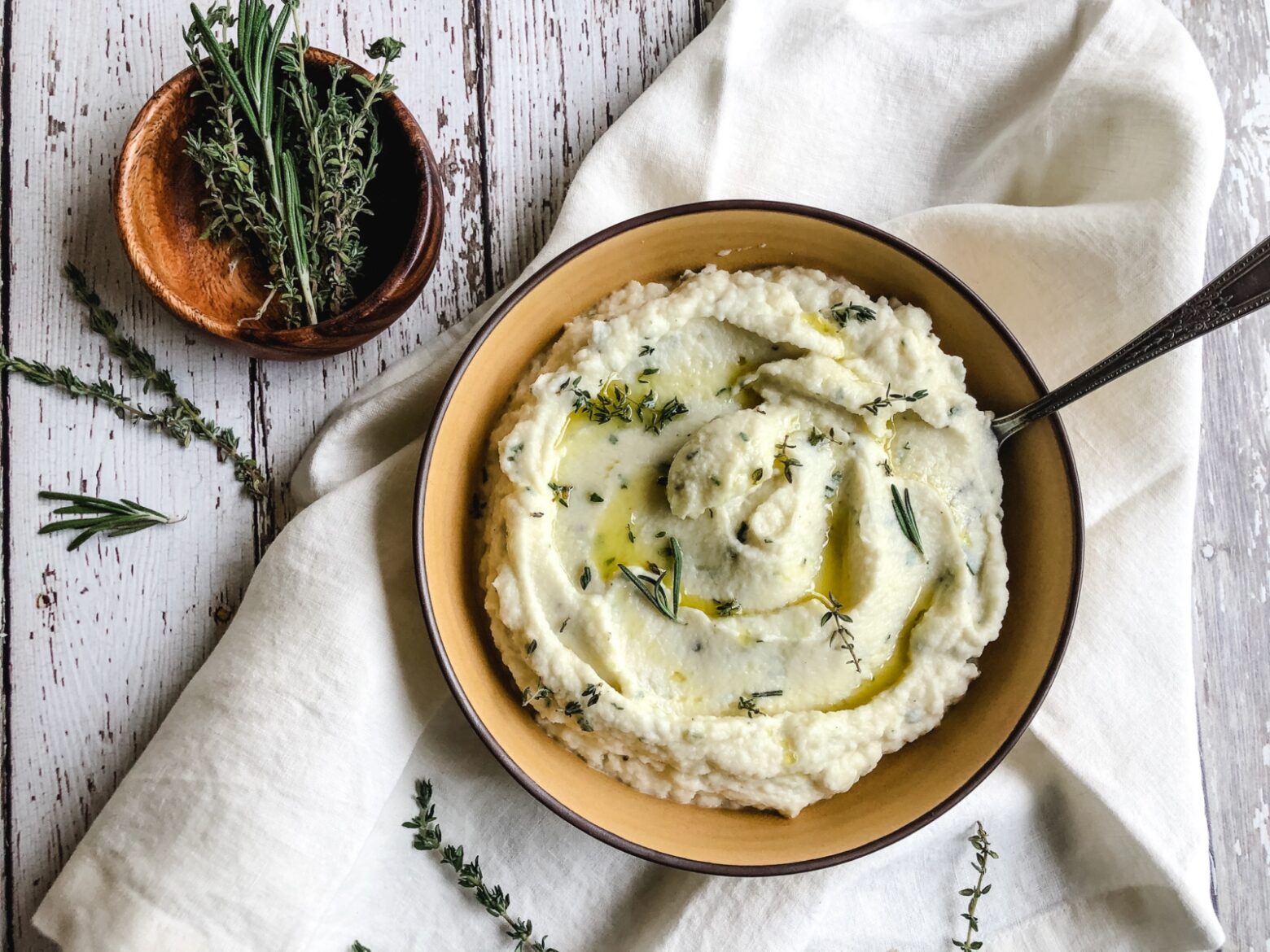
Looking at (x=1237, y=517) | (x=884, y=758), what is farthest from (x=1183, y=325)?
(x=884, y=758)

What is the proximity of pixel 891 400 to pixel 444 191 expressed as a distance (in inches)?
66.7

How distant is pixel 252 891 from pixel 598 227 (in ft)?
7.48

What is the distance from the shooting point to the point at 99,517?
3.42 metres

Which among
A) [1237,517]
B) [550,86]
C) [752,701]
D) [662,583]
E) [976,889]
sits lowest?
[976,889]

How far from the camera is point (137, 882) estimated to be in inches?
121

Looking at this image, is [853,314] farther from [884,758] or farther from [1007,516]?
[884,758]

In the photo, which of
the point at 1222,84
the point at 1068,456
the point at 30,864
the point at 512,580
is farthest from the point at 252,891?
the point at 1222,84

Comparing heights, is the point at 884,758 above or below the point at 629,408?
below

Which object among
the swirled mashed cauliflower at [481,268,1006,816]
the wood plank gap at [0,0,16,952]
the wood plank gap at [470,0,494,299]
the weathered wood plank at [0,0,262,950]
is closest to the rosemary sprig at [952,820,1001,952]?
the swirled mashed cauliflower at [481,268,1006,816]

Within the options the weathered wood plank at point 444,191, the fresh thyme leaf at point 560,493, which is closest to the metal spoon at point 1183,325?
the fresh thyme leaf at point 560,493

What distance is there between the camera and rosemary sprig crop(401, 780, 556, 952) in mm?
3254

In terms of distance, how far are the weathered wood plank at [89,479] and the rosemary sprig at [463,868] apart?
0.91 metres

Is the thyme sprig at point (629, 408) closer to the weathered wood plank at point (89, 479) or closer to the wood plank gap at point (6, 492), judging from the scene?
the weathered wood plank at point (89, 479)

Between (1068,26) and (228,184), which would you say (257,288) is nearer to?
(228,184)
